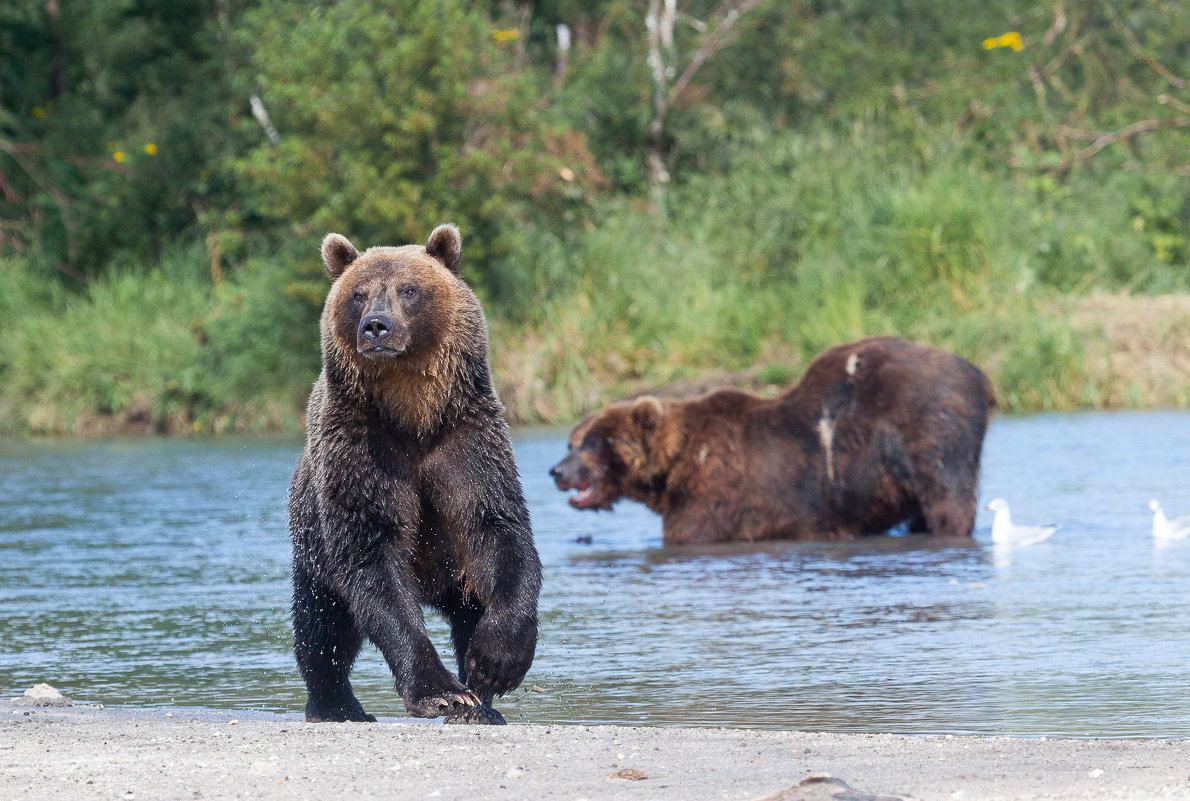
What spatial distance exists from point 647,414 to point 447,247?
4.46 metres

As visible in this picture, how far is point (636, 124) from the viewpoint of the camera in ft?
84.6

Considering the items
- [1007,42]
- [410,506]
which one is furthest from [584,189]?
[410,506]

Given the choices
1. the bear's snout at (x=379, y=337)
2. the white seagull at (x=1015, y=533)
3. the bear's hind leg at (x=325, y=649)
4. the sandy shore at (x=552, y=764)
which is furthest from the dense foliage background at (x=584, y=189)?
the sandy shore at (x=552, y=764)

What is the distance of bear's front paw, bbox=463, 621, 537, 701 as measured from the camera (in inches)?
197

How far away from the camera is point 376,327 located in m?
5.05

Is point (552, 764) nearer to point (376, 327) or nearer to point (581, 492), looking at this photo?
point (376, 327)

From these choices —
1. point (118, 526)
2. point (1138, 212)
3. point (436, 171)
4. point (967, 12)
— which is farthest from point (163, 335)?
point (967, 12)

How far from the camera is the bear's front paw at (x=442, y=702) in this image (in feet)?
16.1

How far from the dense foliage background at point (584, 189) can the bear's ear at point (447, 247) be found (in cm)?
1256

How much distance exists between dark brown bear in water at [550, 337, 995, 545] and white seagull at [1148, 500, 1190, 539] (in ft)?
3.50

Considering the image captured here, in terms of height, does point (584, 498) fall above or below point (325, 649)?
below

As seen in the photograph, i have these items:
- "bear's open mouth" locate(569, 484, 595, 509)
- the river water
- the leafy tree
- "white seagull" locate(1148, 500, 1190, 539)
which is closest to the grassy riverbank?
the leafy tree

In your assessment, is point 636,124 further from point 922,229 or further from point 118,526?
point 118,526

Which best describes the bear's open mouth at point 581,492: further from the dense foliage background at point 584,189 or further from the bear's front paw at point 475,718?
the dense foliage background at point 584,189
